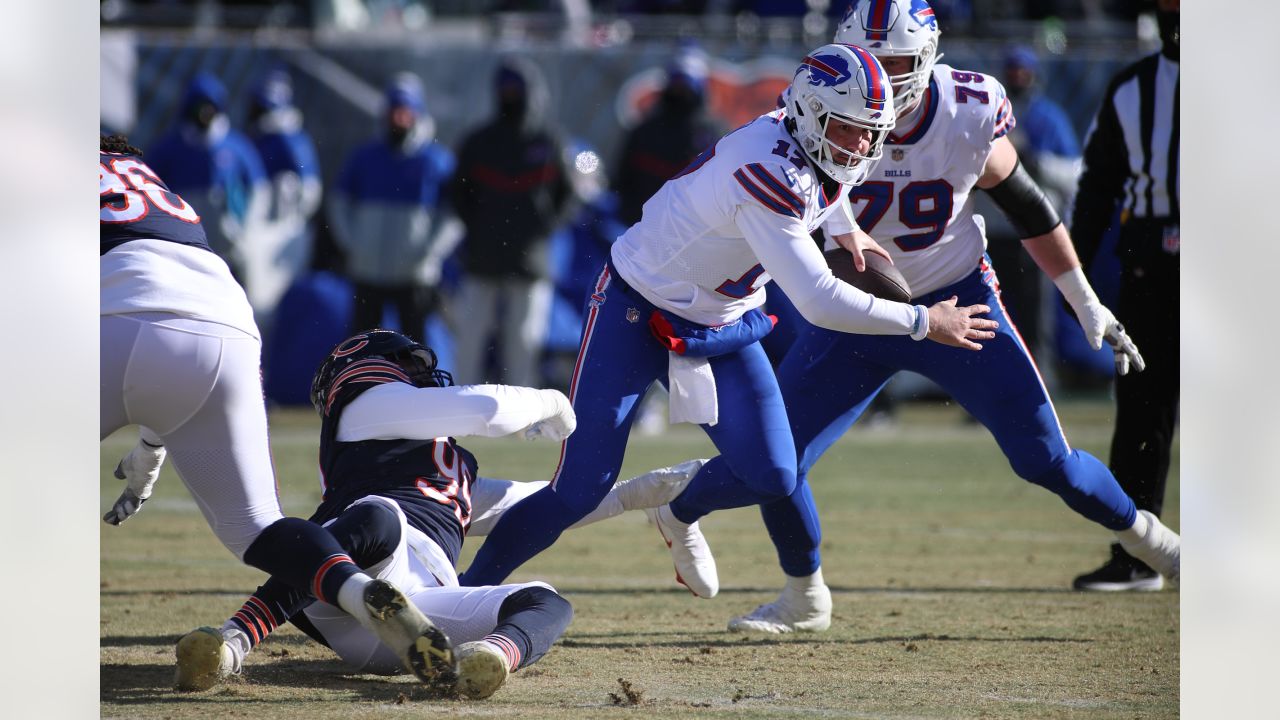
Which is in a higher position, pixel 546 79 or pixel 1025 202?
pixel 1025 202

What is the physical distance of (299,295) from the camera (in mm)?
10039

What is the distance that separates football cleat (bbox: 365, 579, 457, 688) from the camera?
3275 mm

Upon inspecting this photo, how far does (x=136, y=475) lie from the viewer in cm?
400

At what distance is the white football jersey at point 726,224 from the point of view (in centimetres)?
388

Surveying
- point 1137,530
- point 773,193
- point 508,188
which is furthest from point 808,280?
point 508,188

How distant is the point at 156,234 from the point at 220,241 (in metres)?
6.21

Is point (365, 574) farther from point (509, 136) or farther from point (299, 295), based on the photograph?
point (299, 295)

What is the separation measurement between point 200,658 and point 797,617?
1852mm

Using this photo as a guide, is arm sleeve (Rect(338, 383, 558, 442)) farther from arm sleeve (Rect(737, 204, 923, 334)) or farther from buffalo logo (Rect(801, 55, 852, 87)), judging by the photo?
buffalo logo (Rect(801, 55, 852, 87))

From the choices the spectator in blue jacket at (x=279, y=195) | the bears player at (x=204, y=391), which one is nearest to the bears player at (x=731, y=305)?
the bears player at (x=204, y=391)

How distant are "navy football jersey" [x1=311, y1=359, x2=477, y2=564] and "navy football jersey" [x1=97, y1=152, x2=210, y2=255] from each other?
1.79ft

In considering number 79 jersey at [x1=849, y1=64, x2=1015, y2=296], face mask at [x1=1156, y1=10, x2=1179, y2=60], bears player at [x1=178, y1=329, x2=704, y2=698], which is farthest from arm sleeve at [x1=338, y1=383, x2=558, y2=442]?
face mask at [x1=1156, y1=10, x2=1179, y2=60]

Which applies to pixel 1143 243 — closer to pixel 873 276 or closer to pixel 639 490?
pixel 873 276
